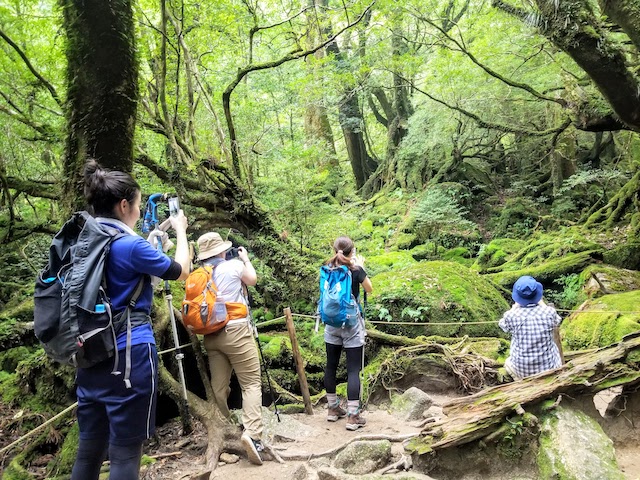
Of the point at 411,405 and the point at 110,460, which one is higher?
the point at 110,460

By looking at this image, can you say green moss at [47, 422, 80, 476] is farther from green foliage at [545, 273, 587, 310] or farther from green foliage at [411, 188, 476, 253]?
green foliage at [411, 188, 476, 253]

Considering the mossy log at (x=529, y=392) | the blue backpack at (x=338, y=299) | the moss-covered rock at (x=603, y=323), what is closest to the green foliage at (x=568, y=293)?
the moss-covered rock at (x=603, y=323)

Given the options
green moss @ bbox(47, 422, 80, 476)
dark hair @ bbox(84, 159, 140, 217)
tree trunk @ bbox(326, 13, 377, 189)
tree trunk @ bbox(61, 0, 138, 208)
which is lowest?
green moss @ bbox(47, 422, 80, 476)

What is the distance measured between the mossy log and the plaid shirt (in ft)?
1.91

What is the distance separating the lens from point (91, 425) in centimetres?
243

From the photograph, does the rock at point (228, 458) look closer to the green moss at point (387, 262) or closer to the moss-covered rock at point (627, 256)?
the green moss at point (387, 262)

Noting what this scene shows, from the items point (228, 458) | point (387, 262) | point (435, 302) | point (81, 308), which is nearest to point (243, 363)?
point (228, 458)

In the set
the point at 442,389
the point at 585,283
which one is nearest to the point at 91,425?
the point at 442,389

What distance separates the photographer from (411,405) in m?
5.42

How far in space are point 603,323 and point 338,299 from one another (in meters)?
4.49

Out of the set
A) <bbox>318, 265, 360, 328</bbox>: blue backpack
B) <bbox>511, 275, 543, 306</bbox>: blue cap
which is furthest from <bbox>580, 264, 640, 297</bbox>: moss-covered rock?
<bbox>318, 265, 360, 328</bbox>: blue backpack

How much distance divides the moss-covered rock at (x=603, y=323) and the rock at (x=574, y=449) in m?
3.50

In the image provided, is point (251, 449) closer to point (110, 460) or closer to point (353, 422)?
point (353, 422)

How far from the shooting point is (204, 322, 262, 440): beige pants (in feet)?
13.3
